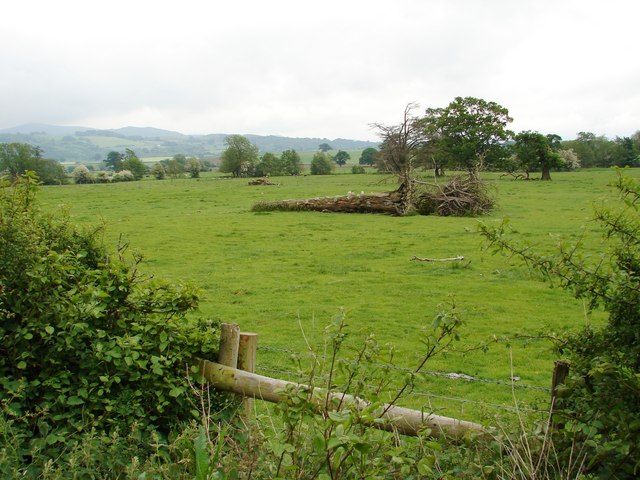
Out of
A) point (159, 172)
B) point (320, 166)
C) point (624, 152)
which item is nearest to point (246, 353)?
point (320, 166)

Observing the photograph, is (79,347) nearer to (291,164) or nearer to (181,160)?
(291,164)

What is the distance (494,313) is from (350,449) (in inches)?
385

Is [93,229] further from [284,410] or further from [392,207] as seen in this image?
[392,207]

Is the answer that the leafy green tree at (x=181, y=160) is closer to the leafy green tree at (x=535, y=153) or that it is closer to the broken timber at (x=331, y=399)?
the leafy green tree at (x=535, y=153)

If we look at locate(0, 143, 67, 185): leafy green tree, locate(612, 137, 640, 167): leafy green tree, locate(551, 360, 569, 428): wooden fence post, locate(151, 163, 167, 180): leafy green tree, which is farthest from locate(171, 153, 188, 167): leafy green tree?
locate(551, 360, 569, 428): wooden fence post

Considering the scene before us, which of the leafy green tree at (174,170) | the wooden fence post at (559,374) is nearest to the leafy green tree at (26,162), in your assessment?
the leafy green tree at (174,170)

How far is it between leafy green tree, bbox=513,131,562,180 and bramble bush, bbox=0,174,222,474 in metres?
52.7

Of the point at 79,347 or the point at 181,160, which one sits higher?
the point at 181,160

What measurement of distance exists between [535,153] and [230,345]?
5321 cm

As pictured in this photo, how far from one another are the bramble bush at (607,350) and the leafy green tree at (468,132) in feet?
171

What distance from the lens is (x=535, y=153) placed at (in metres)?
52.9

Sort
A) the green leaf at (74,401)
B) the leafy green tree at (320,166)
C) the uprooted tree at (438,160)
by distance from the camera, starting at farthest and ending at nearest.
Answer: the leafy green tree at (320,166), the uprooted tree at (438,160), the green leaf at (74,401)

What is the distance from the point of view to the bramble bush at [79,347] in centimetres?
483

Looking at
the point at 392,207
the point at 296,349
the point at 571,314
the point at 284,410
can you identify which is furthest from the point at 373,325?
the point at 392,207
